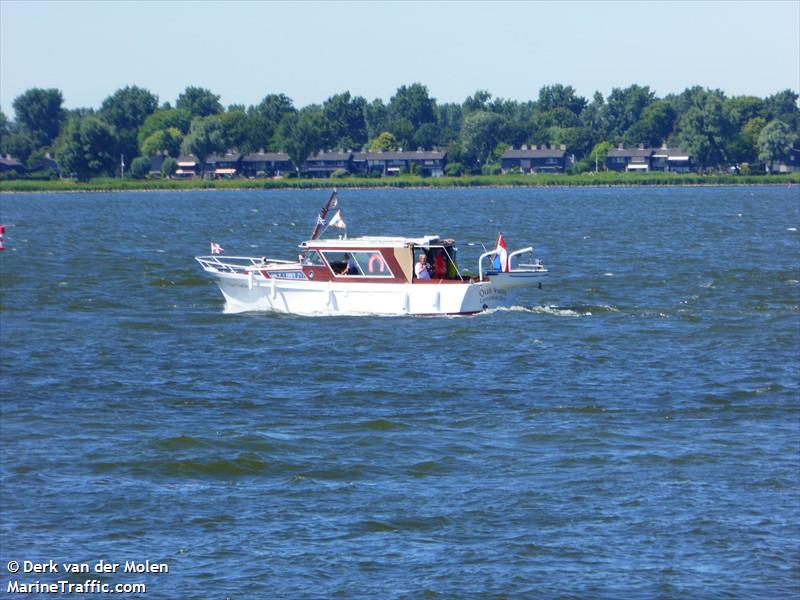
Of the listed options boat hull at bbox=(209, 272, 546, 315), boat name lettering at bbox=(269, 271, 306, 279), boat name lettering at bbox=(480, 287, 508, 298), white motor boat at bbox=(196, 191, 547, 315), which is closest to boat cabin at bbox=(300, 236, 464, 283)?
white motor boat at bbox=(196, 191, 547, 315)

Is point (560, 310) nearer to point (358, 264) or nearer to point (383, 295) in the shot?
point (383, 295)

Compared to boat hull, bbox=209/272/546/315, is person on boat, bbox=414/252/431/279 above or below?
above

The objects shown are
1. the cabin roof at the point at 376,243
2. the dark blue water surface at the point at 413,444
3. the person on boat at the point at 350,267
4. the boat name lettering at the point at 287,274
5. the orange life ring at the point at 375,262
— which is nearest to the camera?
the dark blue water surface at the point at 413,444

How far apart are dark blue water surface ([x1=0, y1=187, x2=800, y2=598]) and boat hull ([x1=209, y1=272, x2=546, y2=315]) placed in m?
0.57

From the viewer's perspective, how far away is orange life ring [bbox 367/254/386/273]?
40.6 metres

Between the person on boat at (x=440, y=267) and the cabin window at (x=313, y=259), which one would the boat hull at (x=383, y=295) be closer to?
the person on boat at (x=440, y=267)

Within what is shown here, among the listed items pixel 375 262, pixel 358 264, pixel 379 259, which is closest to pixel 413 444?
pixel 379 259

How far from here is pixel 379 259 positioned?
4066 centimetres

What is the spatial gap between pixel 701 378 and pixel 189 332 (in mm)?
16335

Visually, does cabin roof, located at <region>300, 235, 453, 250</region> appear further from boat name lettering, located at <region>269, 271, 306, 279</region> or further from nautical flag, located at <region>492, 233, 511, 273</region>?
nautical flag, located at <region>492, 233, 511, 273</region>

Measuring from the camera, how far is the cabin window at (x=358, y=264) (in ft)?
134

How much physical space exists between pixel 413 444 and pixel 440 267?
16471 mm

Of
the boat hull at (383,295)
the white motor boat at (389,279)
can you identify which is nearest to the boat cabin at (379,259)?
the white motor boat at (389,279)

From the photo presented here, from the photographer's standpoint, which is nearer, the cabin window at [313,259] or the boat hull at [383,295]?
the boat hull at [383,295]
